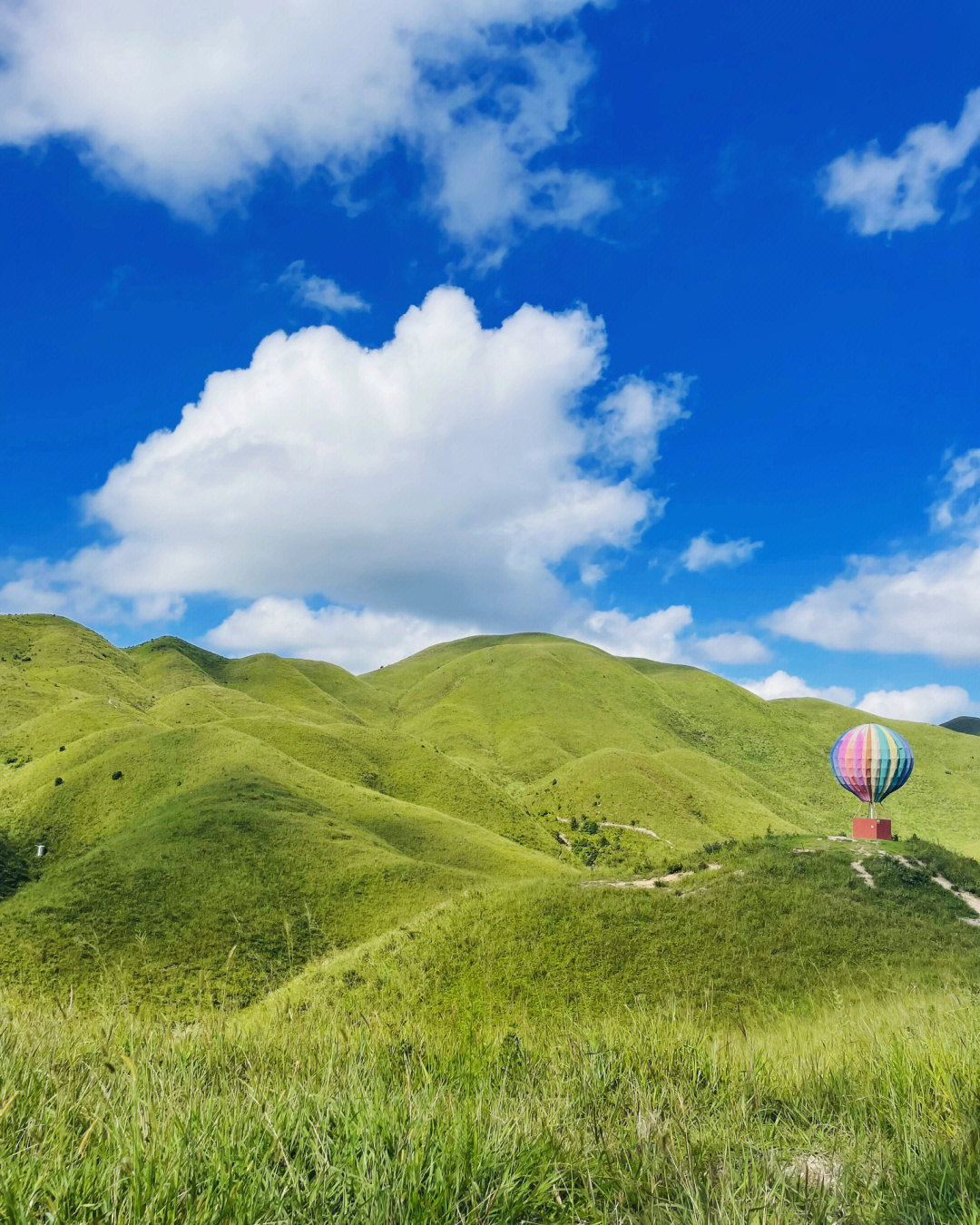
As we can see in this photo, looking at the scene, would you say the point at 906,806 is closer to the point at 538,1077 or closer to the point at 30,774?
the point at 30,774

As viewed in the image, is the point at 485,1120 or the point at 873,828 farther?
the point at 873,828

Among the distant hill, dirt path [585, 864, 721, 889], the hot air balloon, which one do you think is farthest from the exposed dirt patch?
the hot air balloon

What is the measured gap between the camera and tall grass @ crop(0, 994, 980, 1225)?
3215 millimetres

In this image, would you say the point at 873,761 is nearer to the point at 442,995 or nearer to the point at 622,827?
the point at 442,995

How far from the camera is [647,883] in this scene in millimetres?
35281

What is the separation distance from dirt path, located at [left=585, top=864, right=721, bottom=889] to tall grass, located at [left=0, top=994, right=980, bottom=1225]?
95.6ft

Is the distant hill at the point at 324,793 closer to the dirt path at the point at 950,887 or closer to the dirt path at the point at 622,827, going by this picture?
the dirt path at the point at 622,827

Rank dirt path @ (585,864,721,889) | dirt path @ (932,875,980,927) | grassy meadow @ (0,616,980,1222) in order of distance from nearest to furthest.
A: grassy meadow @ (0,616,980,1222)
dirt path @ (932,875,980,927)
dirt path @ (585,864,721,889)

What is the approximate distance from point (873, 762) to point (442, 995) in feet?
124

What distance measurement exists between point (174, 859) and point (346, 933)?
15.3 m

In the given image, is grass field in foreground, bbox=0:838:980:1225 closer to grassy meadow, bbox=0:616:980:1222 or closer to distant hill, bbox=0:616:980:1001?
grassy meadow, bbox=0:616:980:1222

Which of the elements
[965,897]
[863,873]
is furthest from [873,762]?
[863,873]

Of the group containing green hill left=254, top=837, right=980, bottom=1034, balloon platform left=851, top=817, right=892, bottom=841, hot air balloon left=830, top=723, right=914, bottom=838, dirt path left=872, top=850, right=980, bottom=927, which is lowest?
green hill left=254, top=837, right=980, bottom=1034

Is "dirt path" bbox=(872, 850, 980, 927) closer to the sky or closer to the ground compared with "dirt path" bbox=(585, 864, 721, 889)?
closer to the sky
